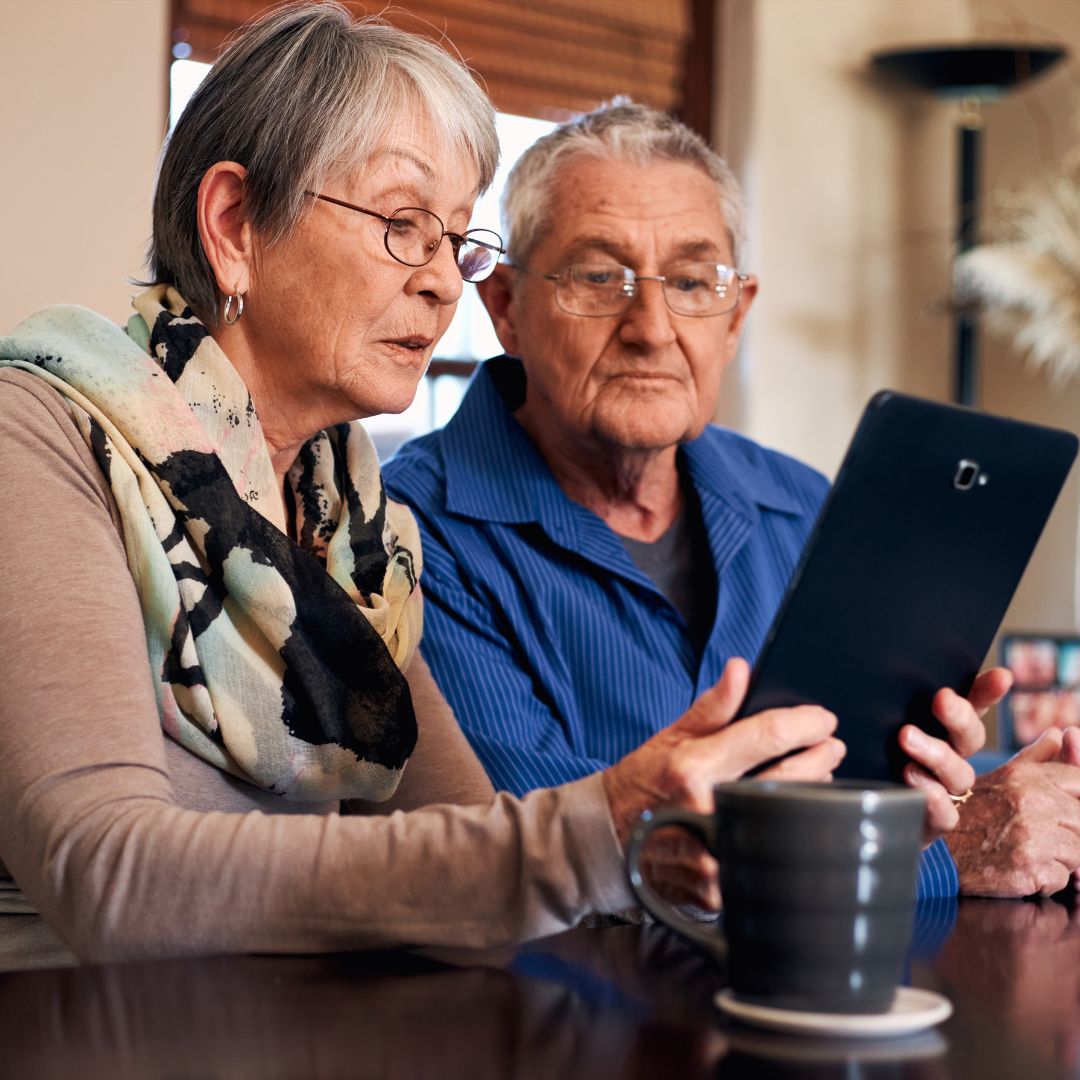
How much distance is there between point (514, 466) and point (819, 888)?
1152mm

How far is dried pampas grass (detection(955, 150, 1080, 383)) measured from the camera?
352 centimetres

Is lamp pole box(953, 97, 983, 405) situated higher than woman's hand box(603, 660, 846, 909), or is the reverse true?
lamp pole box(953, 97, 983, 405)

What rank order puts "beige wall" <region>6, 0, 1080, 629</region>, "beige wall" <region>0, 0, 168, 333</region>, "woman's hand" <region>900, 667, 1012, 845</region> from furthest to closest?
"beige wall" <region>6, 0, 1080, 629</region> → "beige wall" <region>0, 0, 168, 333</region> → "woman's hand" <region>900, 667, 1012, 845</region>

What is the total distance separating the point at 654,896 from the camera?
72 centimetres

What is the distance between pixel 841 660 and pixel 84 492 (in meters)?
0.55

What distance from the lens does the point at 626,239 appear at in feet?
5.80

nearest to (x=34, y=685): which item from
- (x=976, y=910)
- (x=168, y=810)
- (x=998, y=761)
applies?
(x=168, y=810)

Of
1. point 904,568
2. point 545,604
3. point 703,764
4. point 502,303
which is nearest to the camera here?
point 703,764

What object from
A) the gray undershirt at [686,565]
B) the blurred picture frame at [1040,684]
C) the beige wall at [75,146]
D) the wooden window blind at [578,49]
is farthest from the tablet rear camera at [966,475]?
the wooden window blind at [578,49]

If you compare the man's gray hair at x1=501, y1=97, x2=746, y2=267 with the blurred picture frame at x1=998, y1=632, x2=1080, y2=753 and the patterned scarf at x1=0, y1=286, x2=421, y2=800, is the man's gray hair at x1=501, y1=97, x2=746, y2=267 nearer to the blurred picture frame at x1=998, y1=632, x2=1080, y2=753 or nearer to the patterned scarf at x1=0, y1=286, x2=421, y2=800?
the patterned scarf at x1=0, y1=286, x2=421, y2=800

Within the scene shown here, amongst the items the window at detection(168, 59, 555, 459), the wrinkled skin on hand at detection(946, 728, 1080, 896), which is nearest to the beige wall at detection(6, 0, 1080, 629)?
the window at detection(168, 59, 555, 459)

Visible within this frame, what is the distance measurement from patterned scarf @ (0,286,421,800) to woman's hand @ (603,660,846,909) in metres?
0.40

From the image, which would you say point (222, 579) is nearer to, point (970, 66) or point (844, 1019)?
point (844, 1019)

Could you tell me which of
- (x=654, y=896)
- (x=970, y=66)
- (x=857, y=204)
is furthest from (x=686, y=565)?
(x=857, y=204)
